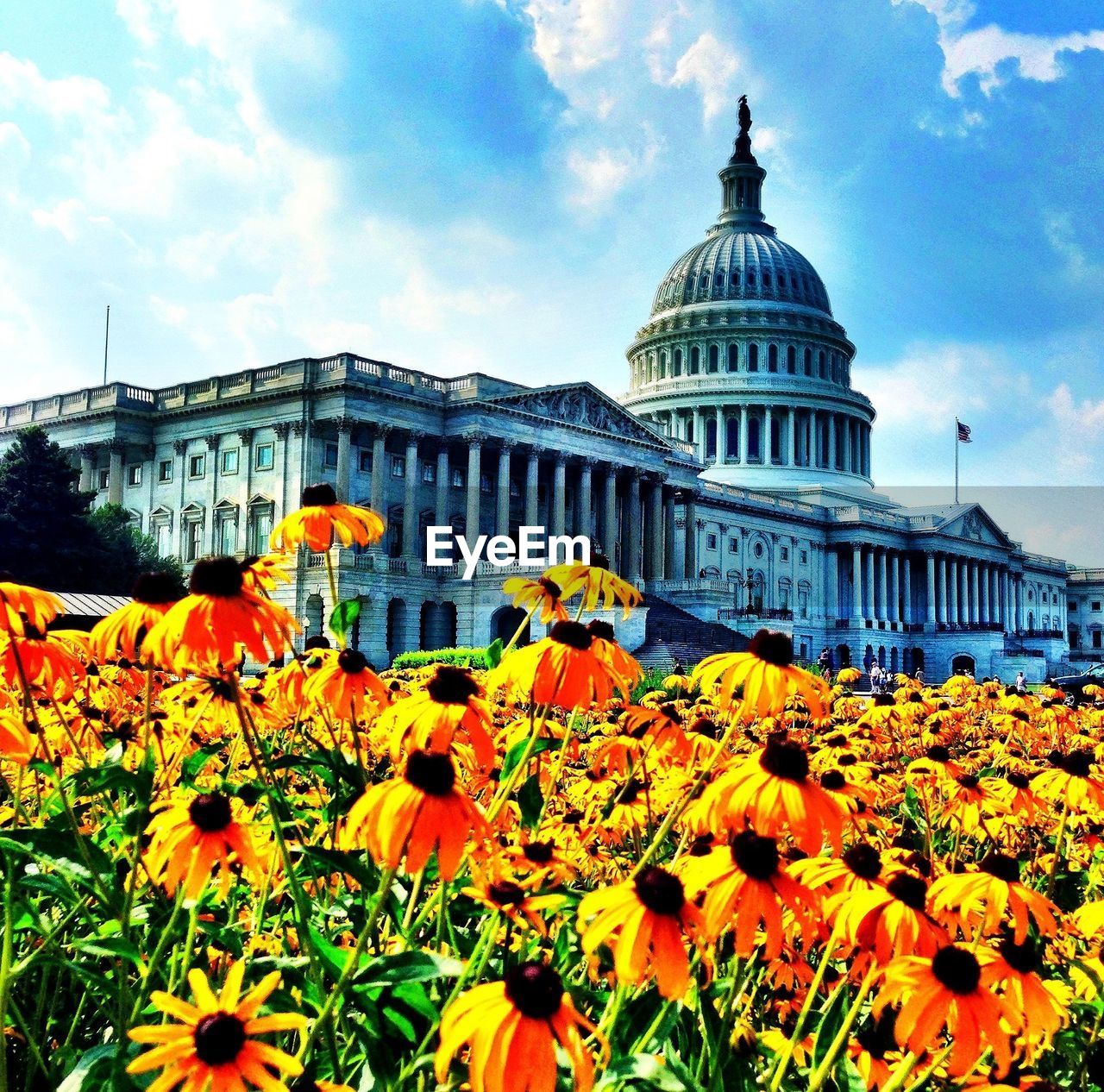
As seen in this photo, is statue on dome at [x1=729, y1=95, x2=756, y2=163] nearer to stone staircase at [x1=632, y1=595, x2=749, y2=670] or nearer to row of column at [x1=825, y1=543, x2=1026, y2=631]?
row of column at [x1=825, y1=543, x2=1026, y2=631]

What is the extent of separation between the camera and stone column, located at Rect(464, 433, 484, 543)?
6850cm

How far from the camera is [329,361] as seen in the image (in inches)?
2596

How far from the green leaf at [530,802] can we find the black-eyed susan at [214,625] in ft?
4.37

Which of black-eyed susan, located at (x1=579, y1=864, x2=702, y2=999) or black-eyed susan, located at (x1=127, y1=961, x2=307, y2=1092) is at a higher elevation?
black-eyed susan, located at (x1=579, y1=864, x2=702, y2=999)

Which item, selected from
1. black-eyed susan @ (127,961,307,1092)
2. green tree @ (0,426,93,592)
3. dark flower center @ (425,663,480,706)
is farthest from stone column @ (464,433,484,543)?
black-eyed susan @ (127,961,307,1092)

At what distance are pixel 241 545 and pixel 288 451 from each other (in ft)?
21.0

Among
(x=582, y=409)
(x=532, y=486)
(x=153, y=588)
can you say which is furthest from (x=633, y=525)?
(x=153, y=588)

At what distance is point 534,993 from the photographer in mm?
2732

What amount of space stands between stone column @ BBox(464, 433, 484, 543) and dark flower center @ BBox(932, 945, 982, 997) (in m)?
65.4

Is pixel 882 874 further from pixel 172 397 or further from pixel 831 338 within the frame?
pixel 831 338

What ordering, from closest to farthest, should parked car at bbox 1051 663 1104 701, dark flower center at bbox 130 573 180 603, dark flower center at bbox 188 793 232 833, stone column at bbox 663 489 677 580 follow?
dark flower center at bbox 188 793 232 833 → dark flower center at bbox 130 573 180 603 → parked car at bbox 1051 663 1104 701 → stone column at bbox 663 489 677 580

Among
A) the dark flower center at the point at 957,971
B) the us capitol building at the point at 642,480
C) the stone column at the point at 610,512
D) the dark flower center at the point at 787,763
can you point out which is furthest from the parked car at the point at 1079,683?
the stone column at the point at 610,512

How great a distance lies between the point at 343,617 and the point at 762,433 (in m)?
124

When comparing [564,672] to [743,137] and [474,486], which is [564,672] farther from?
[743,137]
